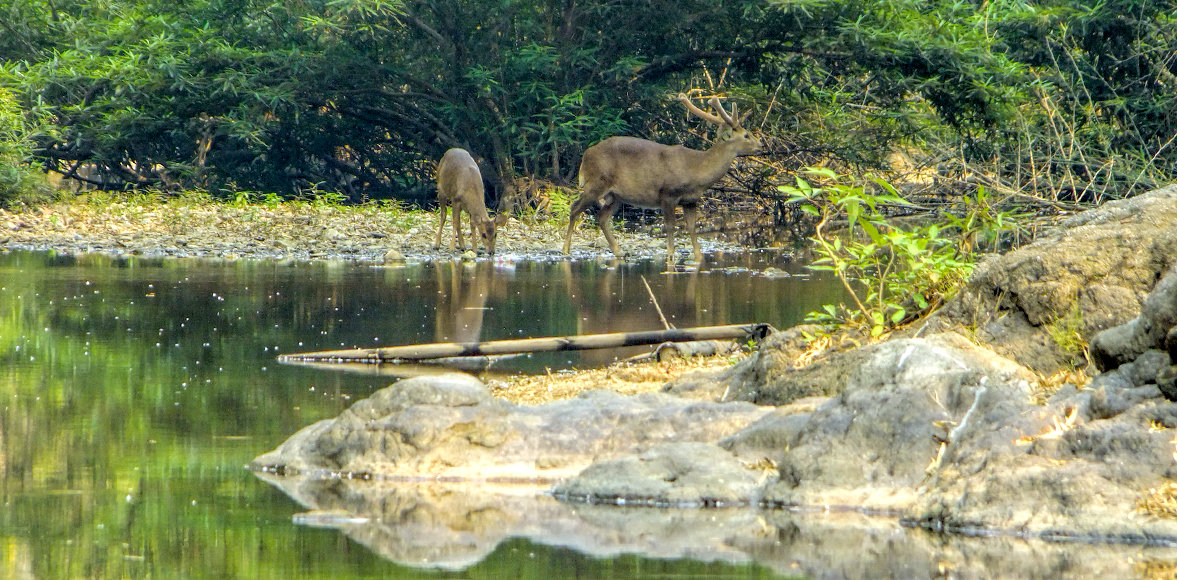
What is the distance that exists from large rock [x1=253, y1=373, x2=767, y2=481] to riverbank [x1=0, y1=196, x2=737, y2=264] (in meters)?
13.4

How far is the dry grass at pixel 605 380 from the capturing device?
26.2 ft

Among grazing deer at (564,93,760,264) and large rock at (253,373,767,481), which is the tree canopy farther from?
large rock at (253,373,767,481)

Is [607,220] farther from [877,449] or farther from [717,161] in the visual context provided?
[877,449]

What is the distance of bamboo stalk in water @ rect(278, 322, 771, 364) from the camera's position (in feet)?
30.5

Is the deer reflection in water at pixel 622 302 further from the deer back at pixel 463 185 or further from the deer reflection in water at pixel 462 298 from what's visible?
the deer back at pixel 463 185

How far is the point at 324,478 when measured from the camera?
19.6 ft

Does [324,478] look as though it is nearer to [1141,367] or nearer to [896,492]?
[896,492]

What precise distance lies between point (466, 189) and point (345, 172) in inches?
453

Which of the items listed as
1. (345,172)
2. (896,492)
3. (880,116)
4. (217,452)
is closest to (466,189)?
(880,116)

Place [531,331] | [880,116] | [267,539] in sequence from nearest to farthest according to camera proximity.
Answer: [267,539] < [531,331] < [880,116]

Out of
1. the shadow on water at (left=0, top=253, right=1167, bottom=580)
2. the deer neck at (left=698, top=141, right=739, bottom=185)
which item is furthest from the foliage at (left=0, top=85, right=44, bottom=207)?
the shadow on water at (left=0, top=253, right=1167, bottom=580)

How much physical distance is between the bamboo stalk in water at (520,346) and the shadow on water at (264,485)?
17 centimetres

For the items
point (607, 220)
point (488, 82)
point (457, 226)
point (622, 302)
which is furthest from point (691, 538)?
point (488, 82)

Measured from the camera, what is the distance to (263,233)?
22750 mm
